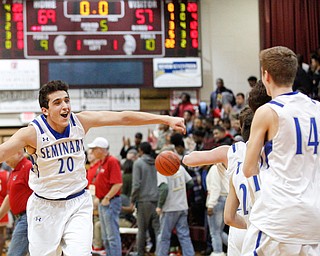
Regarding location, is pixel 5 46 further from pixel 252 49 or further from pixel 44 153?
pixel 44 153

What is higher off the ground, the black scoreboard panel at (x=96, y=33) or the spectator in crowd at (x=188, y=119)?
the black scoreboard panel at (x=96, y=33)

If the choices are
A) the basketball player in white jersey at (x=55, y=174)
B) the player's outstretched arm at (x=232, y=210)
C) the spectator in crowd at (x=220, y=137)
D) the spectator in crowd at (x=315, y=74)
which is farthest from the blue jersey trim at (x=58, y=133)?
the spectator in crowd at (x=315, y=74)

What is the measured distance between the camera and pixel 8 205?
790cm

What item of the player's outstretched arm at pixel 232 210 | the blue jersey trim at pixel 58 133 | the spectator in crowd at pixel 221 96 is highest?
the spectator in crowd at pixel 221 96

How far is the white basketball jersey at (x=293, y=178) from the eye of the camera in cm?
366

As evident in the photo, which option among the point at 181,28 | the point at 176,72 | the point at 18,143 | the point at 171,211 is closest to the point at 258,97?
the point at 18,143

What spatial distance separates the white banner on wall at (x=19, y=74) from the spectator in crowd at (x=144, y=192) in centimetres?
578

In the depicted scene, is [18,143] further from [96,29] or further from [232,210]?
[96,29]

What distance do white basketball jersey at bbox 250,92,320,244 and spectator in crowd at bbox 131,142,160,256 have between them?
268 inches

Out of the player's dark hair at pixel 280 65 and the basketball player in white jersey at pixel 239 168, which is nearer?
the player's dark hair at pixel 280 65

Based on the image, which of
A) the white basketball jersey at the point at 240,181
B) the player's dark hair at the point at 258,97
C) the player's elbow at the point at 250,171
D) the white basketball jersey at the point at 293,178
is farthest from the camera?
the white basketball jersey at the point at 240,181

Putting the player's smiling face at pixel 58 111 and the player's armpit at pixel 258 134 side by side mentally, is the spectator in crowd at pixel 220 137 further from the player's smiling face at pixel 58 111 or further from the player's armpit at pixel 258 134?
the player's armpit at pixel 258 134

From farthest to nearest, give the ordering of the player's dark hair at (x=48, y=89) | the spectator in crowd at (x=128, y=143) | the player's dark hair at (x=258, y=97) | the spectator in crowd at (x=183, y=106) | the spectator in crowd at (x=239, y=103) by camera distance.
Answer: the spectator in crowd at (x=183, y=106) < the spectator in crowd at (x=128, y=143) < the spectator in crowd at (x=239, y=103) < the player's dark hair at (x=48, y=89) < the player's dark hair at (x=258, y=97)

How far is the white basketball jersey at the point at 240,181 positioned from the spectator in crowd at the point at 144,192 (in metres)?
5.94
